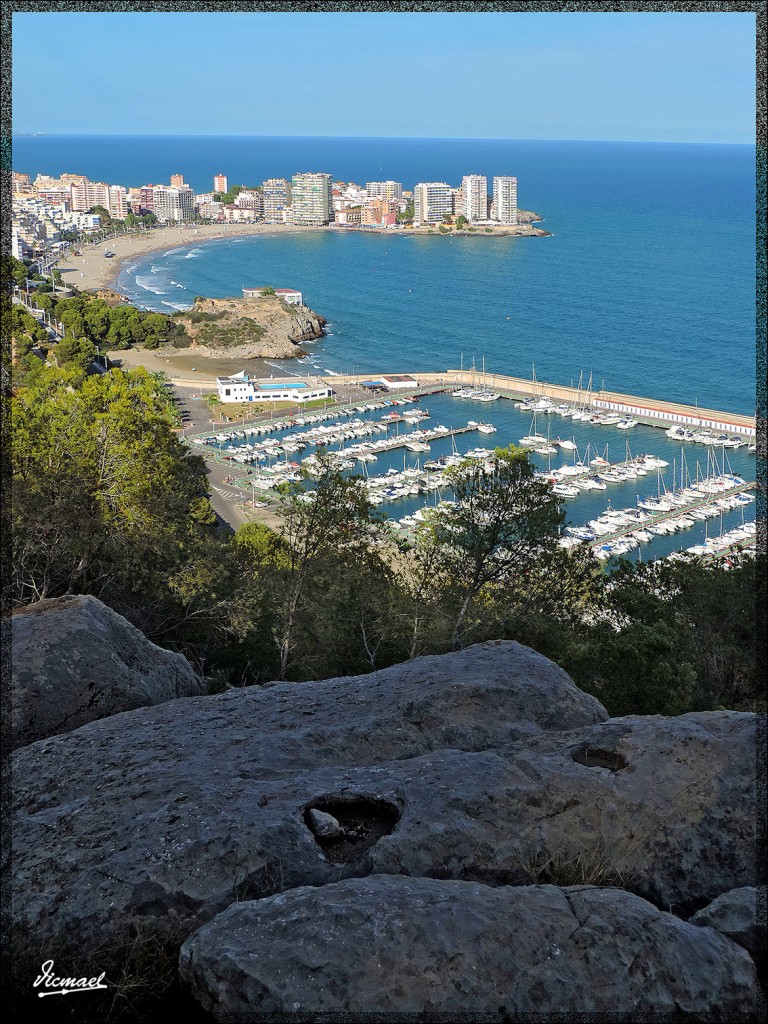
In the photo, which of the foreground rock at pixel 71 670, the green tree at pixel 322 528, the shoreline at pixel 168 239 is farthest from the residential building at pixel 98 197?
the foreground rock at pixel 71 670

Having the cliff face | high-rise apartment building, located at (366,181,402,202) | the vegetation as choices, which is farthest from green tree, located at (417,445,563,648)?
high-rise apartment building, located at (366,181,402,202)

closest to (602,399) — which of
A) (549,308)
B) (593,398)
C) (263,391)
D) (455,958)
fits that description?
(593,398)

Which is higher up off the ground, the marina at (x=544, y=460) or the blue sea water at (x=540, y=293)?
the blue sea water at (x=540, y=293)

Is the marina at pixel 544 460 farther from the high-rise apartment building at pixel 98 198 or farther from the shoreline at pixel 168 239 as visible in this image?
the high-rise apartment building at pixel 98 198

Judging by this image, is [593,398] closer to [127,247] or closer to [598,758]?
[598,758]

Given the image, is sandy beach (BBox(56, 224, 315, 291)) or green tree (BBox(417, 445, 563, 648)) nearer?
green tree (BBox(417, 445, 563, 648))

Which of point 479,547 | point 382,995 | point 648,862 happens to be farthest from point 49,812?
point 479,547

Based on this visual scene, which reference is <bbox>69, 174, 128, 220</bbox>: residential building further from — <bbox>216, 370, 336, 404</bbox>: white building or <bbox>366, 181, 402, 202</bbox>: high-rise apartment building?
<bbox>216, 370, 336, 404</bbox>: white building
